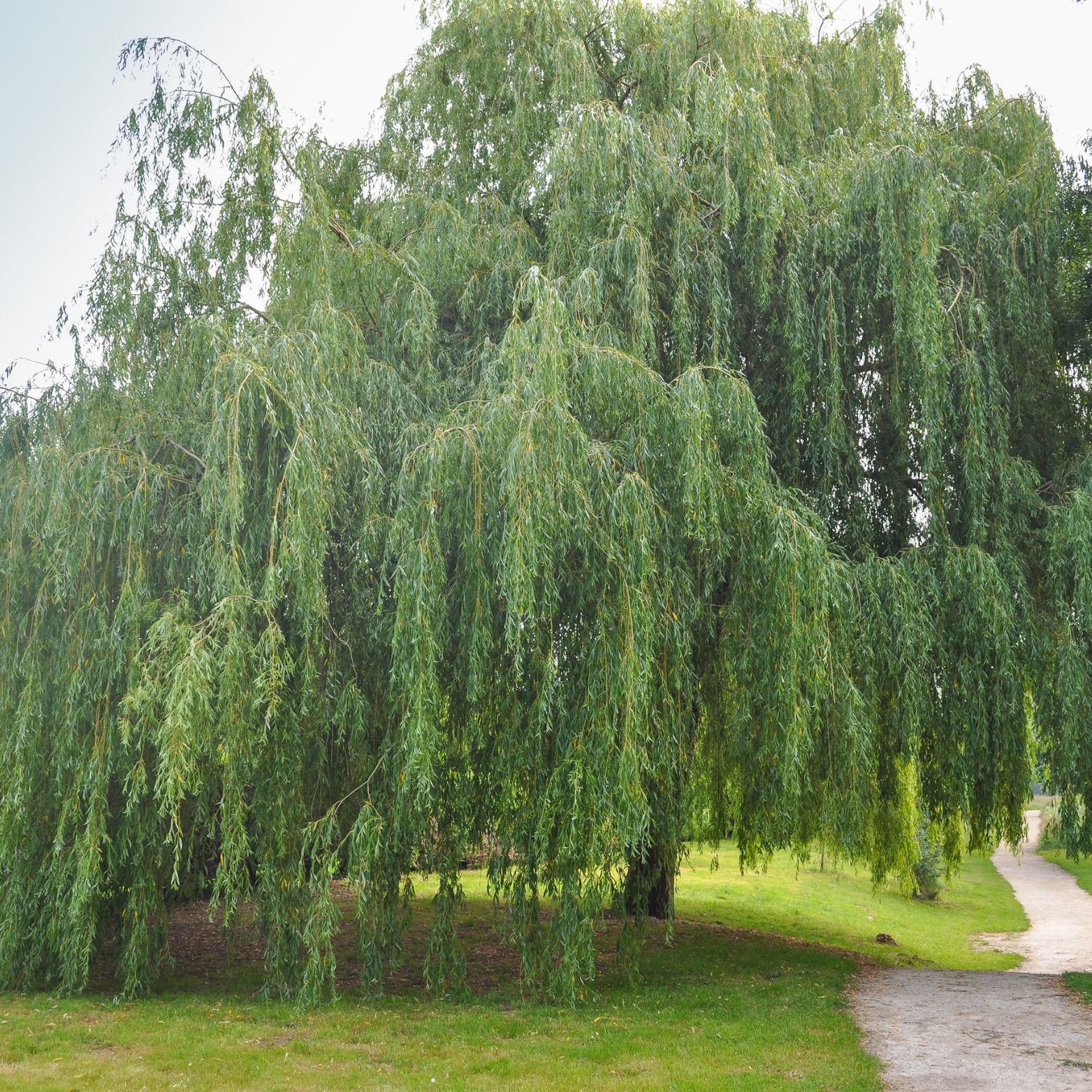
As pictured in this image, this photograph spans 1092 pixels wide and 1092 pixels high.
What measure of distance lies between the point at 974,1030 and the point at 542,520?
17.6 ft

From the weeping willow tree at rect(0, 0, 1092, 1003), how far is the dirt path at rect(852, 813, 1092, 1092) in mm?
1375

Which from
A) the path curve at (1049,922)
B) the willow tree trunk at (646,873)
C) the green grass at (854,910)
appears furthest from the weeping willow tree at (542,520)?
the green grass at (854,910)

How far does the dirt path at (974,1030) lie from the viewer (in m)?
6.12

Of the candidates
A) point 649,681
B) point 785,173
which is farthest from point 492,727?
point 785,173

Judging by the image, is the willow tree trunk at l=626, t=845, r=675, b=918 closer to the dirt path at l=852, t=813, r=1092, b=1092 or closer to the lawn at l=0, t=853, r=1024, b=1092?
the lawn at l=0, t=853, r=1024, b=1092

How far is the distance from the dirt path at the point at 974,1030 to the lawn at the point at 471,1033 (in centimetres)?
27

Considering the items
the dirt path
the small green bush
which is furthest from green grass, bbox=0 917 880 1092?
the small green bush

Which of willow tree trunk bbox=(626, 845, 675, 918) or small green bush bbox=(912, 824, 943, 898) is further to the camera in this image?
small green bush bbox=(912, 824, 943, 898)

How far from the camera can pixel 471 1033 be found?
23.1 feet

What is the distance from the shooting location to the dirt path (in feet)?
20.1

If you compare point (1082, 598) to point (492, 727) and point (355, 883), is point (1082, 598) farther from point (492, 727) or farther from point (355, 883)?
point (355, 883)

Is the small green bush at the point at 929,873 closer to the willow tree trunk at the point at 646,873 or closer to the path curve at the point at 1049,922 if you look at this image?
the path curve at the point at 1049,922

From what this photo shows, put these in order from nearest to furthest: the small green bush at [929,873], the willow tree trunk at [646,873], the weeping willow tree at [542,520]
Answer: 1. the weeping willow tree at [542,520]
2. the willow tree trunk at [646,873]
3. the small green bush at [929,873]

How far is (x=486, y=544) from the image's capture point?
6789mm
